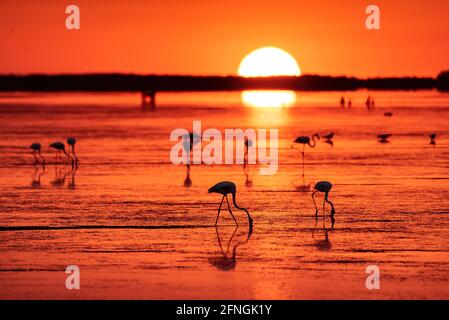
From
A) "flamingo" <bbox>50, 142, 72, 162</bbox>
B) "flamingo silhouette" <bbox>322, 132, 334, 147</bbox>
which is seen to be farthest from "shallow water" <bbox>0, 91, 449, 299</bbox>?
"flamingo silhouette" <bbox>322, 132, 334, 147</bbox>

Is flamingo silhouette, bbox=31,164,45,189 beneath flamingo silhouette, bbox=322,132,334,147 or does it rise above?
beneath

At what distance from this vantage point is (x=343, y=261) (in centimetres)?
1117

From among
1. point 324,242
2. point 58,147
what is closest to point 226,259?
point 324,242

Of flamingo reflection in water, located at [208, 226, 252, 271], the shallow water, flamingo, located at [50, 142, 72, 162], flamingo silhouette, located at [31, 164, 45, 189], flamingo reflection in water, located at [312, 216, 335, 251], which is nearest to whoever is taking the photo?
the shallow water

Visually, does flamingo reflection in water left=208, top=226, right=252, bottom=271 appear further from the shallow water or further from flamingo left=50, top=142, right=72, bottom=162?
flamingo left=50, top=142, right=72, bottom=162

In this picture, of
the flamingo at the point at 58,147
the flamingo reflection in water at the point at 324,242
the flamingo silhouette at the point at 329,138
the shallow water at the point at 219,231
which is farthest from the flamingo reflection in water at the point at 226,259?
the flamingo silhouette at the point at 329,138

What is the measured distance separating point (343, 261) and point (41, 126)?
1225 inches

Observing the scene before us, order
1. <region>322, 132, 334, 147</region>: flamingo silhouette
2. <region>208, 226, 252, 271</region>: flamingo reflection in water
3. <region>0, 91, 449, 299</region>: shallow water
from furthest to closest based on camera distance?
<region>322, 132, 334, 147</region>: flamingo silhouette < <region>208, 226, 252, 271</region>: flamingo reflection in water < <region>0, 91, 449, 299</region>: shallow water

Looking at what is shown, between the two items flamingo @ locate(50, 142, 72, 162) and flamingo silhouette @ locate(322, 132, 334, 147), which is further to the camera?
flamingo silhouette @ locate(322, 132, 334, 147)

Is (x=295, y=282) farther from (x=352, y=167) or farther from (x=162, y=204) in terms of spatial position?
(x=352, y=167)

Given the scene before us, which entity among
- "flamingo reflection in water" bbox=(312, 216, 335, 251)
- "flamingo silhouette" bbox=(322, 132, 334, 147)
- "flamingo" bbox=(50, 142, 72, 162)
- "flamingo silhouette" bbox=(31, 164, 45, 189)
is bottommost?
"flamingo reflection in water" bbox=(312, 216, 335, 251)

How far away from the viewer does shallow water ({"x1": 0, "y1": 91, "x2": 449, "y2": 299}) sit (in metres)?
10.1
